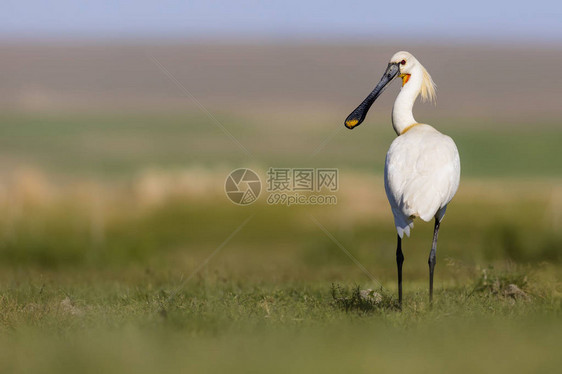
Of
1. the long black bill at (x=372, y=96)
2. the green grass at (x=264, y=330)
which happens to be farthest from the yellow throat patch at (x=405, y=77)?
the green grass at (x=264, y=330)

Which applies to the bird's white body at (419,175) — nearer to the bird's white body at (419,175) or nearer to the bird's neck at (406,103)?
the bird's white body at (419,175)

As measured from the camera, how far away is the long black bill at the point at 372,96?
1270 centimetres

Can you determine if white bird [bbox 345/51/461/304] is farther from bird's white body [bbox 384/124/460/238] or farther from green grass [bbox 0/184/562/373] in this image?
green grass [bbox 0/184/562/373]

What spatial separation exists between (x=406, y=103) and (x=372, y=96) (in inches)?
39.7

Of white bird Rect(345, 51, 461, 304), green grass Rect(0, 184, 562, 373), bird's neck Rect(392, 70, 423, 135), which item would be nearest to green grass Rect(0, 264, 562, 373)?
green grass Rect(0, 184, 562, 373)

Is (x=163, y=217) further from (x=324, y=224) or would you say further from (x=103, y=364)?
(x=103, y=364)

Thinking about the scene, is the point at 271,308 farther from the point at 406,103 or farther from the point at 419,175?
the point at 406,103

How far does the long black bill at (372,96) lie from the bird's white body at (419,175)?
109 cm

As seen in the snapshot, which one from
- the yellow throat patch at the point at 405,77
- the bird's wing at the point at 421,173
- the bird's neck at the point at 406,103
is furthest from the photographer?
the yellow throat patch at the point at 405,77

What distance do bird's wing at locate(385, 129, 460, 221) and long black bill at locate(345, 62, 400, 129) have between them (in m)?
1.36

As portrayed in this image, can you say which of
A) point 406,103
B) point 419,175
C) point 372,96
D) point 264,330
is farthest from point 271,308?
point 372,96

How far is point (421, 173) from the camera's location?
36.5 ft

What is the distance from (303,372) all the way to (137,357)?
1351 millimetres

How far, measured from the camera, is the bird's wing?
10.9 m
